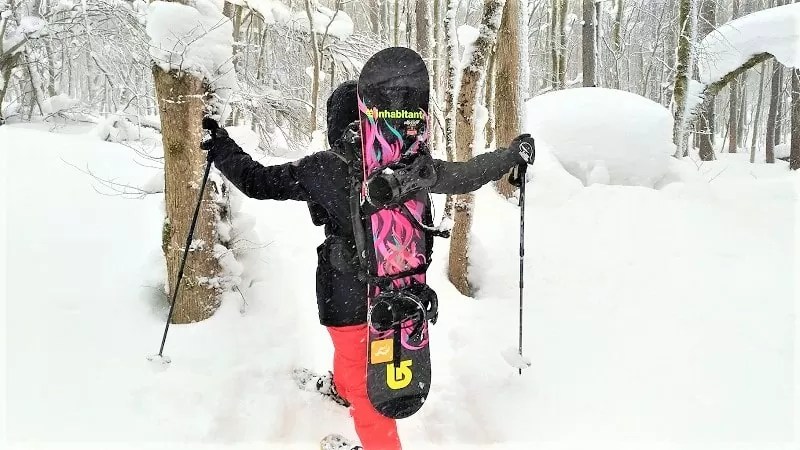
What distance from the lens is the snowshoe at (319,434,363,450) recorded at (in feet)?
9.96

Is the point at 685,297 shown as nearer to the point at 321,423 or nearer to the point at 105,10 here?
the point at 321,423

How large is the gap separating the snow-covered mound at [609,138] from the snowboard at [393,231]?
640 cm

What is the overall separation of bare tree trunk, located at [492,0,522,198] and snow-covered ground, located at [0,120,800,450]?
5.30 feet

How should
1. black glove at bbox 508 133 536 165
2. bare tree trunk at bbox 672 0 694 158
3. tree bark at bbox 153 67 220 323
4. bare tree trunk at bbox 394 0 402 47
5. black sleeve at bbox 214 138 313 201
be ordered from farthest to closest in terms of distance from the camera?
bare tree trunk at bbox 394 0 402 47
bare tree trunk at bbox 672 0 694 158
tree bark at bbox 153 67 220 323
black glove at bbox 508 133 536 165
black sleeve at bbox 214 138 313 201

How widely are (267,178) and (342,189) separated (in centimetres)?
40

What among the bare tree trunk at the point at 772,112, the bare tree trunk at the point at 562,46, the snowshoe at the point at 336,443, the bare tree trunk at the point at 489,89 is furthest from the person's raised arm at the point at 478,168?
the bare tree trunk at the point at 772,112

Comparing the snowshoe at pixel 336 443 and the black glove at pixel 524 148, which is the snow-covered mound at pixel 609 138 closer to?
the black glove at pixel 524 148

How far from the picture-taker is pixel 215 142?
2.92 meters

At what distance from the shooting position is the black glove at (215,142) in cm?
289

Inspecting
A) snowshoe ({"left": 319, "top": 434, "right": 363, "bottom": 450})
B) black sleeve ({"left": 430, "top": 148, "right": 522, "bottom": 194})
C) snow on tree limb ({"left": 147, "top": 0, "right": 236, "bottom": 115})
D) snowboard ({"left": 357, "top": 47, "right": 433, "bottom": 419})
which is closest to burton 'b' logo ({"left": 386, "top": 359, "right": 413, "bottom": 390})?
snowboard ({"left": 357, "top": 47, "right": 433, "bottom": 419})

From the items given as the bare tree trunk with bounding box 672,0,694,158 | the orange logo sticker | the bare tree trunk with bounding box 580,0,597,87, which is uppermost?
the bare tree trunk with bounding box 580,0,597,87

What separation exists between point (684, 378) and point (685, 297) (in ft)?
4.46

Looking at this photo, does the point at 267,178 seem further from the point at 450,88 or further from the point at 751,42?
the point at 751,42

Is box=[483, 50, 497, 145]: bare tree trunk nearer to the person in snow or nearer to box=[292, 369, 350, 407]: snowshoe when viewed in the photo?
the person in snow
